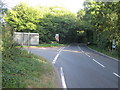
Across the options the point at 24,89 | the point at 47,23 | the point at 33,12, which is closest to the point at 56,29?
the point at 47,23

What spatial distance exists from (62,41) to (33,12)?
59.5ft

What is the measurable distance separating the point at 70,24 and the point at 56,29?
5772mm

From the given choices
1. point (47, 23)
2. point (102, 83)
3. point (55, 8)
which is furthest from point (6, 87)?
point (55, 8)

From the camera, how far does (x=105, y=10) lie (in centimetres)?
1803

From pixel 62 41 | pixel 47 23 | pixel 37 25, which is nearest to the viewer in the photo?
pixel 37 25

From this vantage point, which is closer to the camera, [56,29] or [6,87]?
[6,87]

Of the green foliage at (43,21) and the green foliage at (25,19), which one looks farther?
the green foliage at (43,21)

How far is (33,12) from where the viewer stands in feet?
118

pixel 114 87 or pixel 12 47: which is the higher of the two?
pixel 12 47

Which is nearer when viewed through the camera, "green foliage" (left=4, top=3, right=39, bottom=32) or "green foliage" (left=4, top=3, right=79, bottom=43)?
"green foliage" (left=4, top=3, right=39, bottom=32)

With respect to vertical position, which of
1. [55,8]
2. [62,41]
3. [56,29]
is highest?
[55,8]

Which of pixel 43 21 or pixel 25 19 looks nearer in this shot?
pixel 25 19

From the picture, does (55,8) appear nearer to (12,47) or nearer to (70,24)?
(70,24)

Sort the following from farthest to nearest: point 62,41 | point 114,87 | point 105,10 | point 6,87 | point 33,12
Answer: point 62,41 → point 33,12 → point 105,10 → point 114,87 → point 6,87
